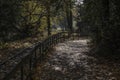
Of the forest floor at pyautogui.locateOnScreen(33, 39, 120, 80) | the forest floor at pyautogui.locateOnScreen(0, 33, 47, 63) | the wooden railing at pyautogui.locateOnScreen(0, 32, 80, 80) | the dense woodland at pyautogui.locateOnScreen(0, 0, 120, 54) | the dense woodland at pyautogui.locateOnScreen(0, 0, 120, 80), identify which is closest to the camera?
the wooden railing at pyautogui.locateOnScreen(0, 32, 80, 80)

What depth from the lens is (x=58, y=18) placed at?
41031 millimetres

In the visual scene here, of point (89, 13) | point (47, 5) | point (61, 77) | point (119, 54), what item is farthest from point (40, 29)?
point (61, 77)

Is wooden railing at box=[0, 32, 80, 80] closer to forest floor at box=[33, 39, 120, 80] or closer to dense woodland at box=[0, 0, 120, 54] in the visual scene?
forest floor at box=[33, 39, 120, 80]

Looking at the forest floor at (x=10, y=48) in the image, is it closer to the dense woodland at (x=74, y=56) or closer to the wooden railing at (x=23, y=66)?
the dense woodland at (x=74, y=56)

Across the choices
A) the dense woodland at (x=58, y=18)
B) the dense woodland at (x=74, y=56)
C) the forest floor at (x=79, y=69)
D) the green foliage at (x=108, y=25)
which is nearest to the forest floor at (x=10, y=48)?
the dense woodland at (x=74, y=56)

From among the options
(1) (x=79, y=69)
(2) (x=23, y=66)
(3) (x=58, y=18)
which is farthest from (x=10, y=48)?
(3) (x=58, y=18)

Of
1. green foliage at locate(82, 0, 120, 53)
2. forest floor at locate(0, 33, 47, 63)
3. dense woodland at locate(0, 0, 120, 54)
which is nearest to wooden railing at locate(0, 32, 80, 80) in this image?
forest floor at locate(0, 33, 47, 63)

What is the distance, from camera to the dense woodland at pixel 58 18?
15.8 metres

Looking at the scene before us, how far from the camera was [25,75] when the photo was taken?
10.1 metres

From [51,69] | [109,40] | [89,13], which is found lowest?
[51,69]

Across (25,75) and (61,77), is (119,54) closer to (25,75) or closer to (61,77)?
(61,77)

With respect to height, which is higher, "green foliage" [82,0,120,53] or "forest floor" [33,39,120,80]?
"green foliage" [82,0,120,53]

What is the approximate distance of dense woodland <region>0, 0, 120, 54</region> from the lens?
1580 cm

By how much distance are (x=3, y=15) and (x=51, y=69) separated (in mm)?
13337
